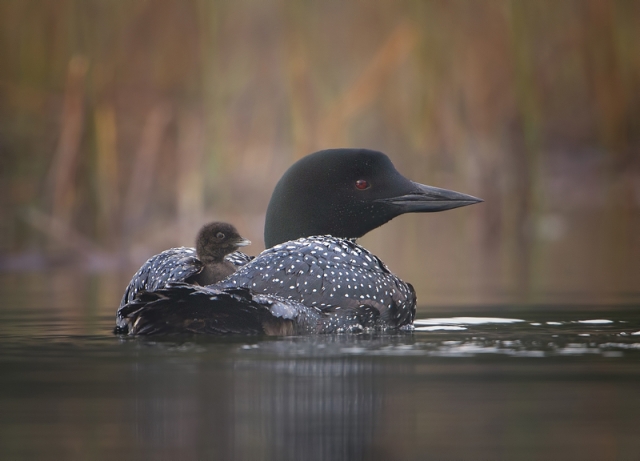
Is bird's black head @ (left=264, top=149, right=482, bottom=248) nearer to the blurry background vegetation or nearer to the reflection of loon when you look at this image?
the reflection of loon

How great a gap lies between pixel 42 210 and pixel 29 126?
3.98 ft

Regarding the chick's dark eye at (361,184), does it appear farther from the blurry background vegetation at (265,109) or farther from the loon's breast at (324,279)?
Result: the blurry background vegetation at (265,109)

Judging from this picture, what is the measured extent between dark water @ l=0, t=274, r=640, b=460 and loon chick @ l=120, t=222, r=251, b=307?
42 cm

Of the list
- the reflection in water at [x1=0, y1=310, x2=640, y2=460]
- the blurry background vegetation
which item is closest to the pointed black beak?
the reflection in water at [x1=0, y1=310, x2=640, y2=460]

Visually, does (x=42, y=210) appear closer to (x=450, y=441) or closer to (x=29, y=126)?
Answer: (x=29, y=126)

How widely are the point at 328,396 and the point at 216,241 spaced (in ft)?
5.96

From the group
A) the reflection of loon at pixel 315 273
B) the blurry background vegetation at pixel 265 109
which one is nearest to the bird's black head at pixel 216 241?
the reflection of loon at pixel 315 273

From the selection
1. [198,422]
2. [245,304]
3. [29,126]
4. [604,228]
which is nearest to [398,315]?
[245,304]

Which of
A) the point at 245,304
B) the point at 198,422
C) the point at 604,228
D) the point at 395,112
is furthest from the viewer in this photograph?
the point at 604,228

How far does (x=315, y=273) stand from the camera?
417cm

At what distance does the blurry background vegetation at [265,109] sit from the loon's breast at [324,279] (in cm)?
214

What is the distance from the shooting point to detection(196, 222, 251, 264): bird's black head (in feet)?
15.0

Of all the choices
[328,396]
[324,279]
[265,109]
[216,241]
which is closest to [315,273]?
[324,279]

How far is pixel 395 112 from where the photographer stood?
9617 millimetres
